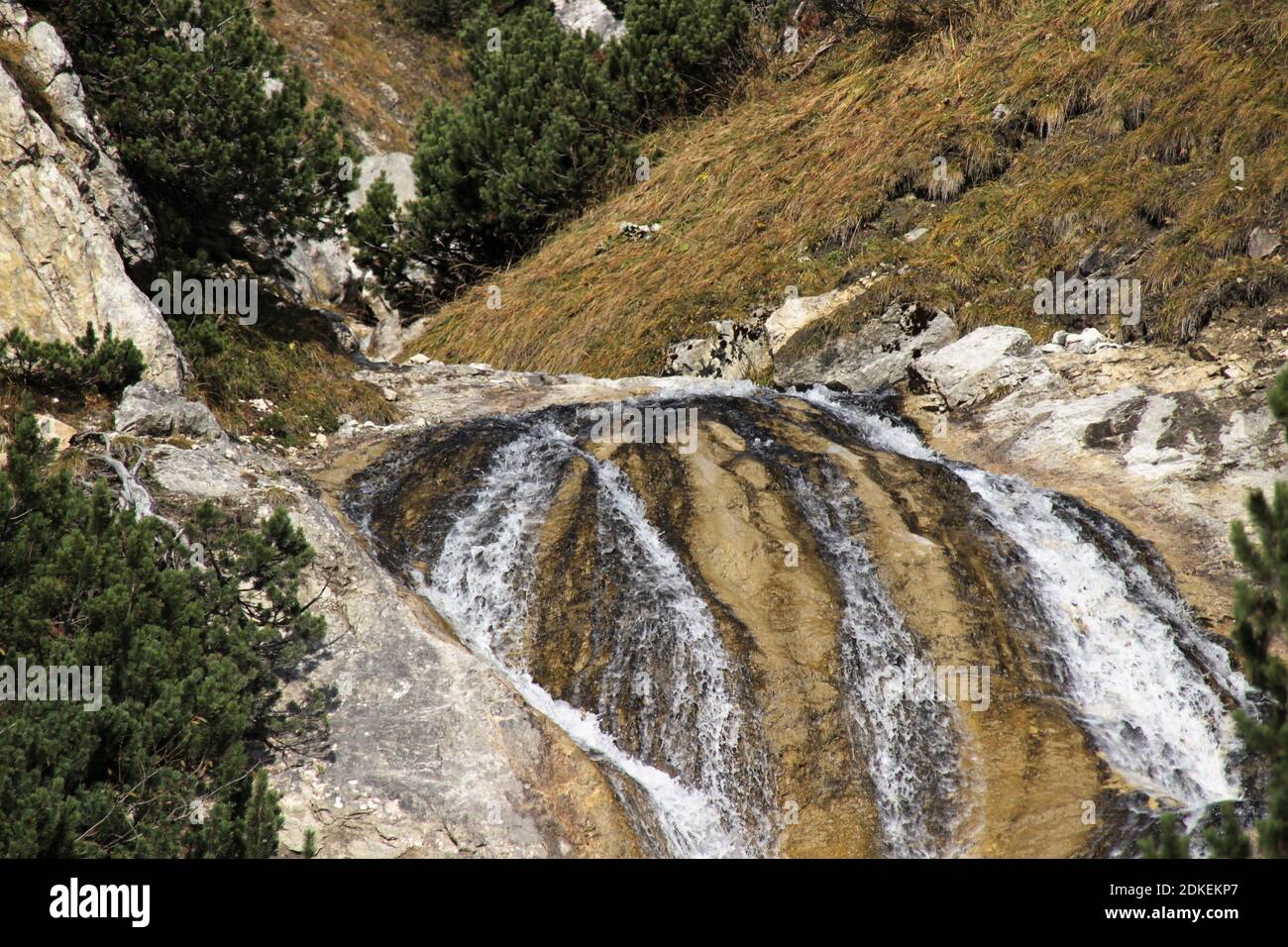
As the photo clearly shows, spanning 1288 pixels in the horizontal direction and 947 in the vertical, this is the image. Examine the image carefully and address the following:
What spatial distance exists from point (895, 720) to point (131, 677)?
5.01m

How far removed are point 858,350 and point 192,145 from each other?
772 cm

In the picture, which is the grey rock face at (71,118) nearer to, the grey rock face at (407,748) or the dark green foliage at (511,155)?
the grey rock face at (407,748)

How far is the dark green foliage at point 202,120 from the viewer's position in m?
10.7

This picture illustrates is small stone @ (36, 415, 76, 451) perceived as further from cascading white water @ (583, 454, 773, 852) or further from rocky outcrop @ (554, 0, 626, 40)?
rocky outcrop @ (554, 0, 626, 40)

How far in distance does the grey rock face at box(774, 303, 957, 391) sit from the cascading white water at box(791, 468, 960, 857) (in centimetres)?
450

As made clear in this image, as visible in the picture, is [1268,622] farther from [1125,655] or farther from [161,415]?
[161,415]

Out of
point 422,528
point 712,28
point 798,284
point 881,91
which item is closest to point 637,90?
point 712,28

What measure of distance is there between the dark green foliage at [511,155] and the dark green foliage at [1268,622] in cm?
1490

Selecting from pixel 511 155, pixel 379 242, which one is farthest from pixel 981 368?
pixel 379 242

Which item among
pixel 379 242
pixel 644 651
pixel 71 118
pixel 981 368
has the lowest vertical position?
pixel 644 651

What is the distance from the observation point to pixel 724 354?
14.4 meters

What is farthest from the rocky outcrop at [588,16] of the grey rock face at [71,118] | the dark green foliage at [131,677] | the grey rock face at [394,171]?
the dark green foliage at [131,677]

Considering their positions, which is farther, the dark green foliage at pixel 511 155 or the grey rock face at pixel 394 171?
the grey rock face at pixel 394 171

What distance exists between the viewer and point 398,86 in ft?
94.7
